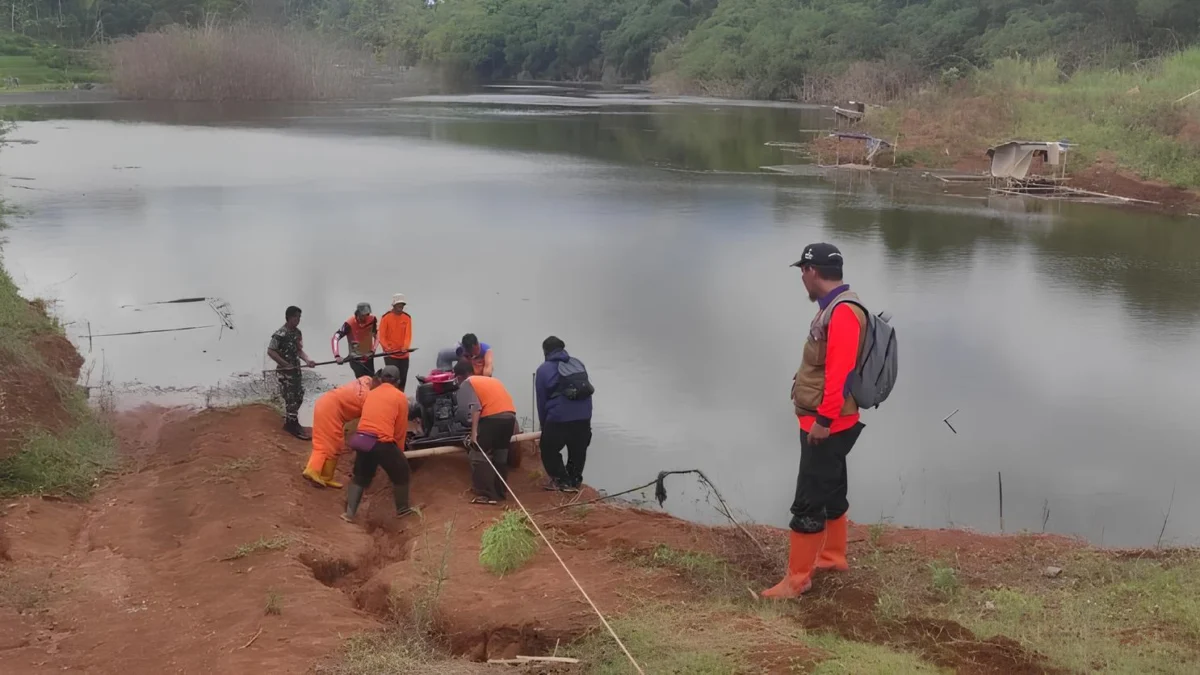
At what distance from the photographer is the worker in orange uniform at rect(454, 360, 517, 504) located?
7.93m

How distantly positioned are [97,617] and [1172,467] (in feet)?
30.5

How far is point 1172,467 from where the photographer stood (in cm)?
992

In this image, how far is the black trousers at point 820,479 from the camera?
211 inches

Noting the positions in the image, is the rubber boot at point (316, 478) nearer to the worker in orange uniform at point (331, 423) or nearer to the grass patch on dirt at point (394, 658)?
the worker in orange uniform at point (331, 423)

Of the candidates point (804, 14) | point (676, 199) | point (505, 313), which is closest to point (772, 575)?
point (505, 313)

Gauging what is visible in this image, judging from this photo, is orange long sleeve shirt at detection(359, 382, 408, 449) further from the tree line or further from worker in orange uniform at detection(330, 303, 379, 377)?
the tree line

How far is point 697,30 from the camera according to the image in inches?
3305

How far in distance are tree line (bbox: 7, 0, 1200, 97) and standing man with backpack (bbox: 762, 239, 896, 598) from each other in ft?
150

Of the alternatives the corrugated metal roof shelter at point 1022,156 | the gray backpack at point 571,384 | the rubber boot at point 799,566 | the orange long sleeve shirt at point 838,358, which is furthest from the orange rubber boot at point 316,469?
the corrugated metal roof shelter at point 1022,156

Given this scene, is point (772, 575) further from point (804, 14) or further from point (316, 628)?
point (804, 14)

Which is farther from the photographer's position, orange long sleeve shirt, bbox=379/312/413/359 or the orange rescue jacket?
orange long sleeve shirt, bbox=379/312/413/359

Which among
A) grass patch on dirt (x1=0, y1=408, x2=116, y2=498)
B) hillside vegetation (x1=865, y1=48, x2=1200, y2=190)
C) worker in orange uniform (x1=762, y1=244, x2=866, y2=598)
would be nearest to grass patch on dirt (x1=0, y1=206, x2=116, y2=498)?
grass patch on dirt (x1=0, y1=408, x2=116, y2=498)

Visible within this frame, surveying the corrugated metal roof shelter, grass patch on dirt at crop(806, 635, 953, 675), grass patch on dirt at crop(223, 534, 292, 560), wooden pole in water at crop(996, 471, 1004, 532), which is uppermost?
the corrugated metal roof shelter

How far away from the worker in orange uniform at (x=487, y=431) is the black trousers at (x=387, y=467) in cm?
58
